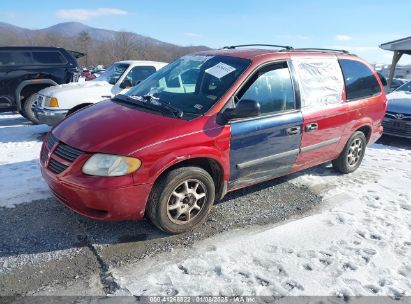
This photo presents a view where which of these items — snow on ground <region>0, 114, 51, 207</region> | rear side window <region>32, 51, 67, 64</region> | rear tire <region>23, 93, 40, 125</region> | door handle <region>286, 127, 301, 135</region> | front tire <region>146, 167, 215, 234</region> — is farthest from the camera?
rear side window <region>32, 51, 67, 64</region>

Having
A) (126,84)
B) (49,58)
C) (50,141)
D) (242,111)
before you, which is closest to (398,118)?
(242,111)

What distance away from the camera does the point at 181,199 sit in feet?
11.4

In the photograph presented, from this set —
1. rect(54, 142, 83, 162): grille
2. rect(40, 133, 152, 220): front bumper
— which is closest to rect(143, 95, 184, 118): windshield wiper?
rect(40, 133, 152, 220): front bumper

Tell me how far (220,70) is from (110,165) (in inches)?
68.2

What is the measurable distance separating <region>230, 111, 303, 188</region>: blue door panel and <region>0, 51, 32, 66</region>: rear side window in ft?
25.4

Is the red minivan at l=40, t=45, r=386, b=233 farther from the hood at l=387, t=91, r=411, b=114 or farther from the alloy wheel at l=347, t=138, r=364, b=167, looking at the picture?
the hood at l=387, t=91, r=411, b=114

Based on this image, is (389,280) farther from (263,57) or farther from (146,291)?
(263,57)

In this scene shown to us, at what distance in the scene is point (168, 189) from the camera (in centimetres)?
331

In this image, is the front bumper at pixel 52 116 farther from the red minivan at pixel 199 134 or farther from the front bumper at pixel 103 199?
the front bumper at pixel 103 199

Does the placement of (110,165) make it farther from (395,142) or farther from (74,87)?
(395,142)

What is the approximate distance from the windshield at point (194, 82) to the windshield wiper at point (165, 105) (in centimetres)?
3

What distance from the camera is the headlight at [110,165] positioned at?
10.1 ft

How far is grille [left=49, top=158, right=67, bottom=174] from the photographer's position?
3.26 meters

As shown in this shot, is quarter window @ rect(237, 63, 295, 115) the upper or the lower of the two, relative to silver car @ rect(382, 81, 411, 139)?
upper
